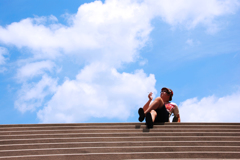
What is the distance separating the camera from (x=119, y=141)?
19.3ft

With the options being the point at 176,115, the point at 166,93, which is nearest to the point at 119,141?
the point at 176,115

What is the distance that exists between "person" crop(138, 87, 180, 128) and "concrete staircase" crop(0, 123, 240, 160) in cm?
24

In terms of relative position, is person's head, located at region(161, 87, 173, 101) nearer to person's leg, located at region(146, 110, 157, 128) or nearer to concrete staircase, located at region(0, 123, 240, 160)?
concrete staircase, located at region(0, 123, 240, 160)

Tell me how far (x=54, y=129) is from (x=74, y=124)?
0.56 m

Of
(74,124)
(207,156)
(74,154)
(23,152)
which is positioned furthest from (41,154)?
(207,156)

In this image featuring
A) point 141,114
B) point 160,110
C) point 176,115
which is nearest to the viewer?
point 141,114

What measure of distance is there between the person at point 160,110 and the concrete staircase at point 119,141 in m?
0.24

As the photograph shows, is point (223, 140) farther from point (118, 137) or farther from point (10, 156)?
point (10, 156)

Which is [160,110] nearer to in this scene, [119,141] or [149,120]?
[149,120]

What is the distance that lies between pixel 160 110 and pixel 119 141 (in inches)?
61.8

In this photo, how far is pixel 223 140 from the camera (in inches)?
235

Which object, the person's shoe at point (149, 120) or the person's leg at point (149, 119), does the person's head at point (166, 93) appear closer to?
the person's leg at point (149, 119)

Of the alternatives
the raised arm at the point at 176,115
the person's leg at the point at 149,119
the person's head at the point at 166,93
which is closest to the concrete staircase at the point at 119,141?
the person's leg at the point at 149,119

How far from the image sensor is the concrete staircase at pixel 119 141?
16.9ft
